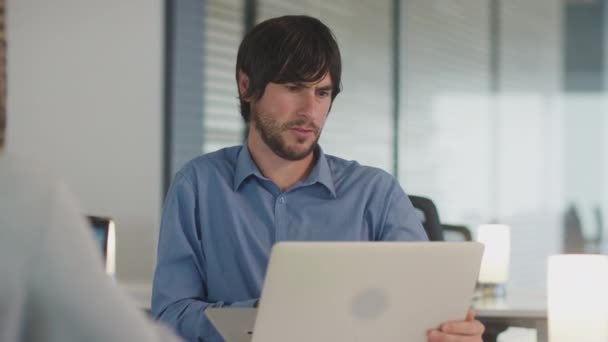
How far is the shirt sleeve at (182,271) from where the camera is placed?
1976 mm

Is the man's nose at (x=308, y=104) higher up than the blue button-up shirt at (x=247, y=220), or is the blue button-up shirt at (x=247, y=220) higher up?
the man's nose at (x=308, y=104)

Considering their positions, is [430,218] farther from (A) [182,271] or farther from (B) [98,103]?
(B) [98,103]

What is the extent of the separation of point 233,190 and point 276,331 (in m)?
0.79

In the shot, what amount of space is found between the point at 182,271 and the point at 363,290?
0.74m

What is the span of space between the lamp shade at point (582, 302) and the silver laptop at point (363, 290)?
538 millimetres

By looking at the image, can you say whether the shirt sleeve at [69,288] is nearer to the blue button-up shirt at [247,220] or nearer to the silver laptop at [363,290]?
the silver laptop at [363,290]

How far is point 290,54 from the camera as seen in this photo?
223 cm

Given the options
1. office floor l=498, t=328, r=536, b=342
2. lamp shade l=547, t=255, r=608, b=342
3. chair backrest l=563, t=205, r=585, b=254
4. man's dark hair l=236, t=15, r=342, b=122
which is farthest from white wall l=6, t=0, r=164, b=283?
chair backrest l=563, t=205, r=585, b=254

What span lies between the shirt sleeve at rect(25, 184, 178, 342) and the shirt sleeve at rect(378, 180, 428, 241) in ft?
5.00

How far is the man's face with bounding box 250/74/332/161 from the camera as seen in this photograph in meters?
2.22

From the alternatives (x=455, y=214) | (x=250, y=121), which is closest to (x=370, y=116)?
(x=455, y=214)

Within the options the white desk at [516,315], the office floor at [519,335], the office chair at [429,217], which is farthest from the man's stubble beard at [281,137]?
the office floor at [519,335]

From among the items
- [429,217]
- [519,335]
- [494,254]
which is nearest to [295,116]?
[429,217]

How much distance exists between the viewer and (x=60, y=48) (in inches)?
183
